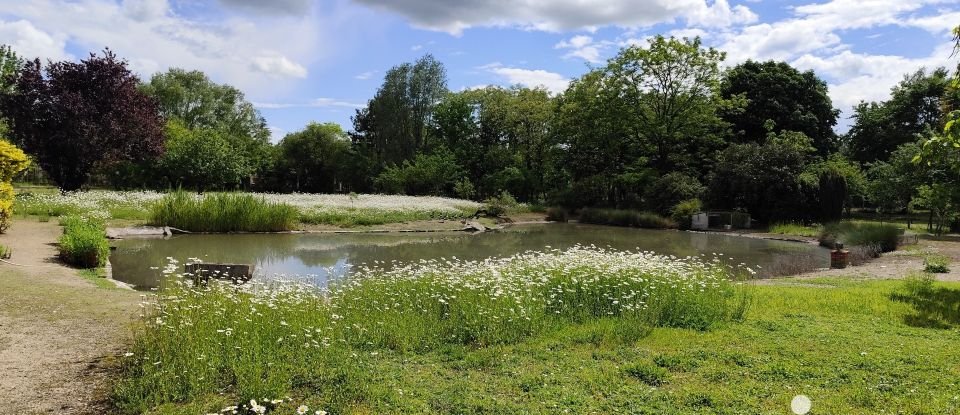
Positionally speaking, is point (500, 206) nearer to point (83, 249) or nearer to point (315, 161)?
point (83, 249)

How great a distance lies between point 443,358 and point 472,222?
24.6m

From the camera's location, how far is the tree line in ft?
97.6

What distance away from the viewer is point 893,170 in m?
30.4

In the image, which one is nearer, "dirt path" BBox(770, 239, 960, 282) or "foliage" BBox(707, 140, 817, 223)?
"dirt path" BBox(770, 239, 960, 282)

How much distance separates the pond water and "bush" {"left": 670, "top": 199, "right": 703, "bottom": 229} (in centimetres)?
254

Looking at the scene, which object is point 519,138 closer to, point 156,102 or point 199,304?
point 156,102

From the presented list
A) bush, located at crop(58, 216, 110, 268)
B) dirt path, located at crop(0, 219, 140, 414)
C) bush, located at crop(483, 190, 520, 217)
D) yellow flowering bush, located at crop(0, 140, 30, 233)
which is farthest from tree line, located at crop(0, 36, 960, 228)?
bush, located at crop(58, 216, 110, 268)

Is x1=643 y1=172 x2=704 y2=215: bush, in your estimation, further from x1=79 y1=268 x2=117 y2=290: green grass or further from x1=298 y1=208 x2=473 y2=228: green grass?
x1=79 y1=268 x2=117 y2=290: green grass

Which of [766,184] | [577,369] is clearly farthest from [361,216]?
[577,369]

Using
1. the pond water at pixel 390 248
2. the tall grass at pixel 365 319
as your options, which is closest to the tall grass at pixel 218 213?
the pond water at pixel 390 248

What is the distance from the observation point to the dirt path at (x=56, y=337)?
4816 millimetres

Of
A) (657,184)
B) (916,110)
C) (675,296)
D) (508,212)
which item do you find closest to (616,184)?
(657,184)

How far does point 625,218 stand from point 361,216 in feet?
48.3

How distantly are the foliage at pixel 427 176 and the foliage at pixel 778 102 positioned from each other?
65.4 feet
